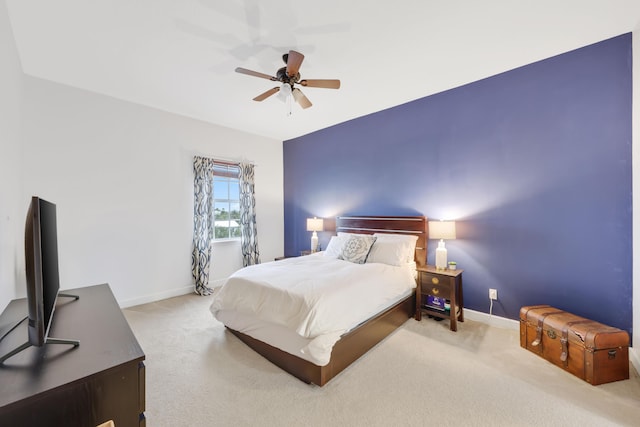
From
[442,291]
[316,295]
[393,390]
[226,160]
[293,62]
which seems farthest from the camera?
[226,160]

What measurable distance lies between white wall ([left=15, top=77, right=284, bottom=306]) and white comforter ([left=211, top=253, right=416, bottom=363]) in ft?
5.47

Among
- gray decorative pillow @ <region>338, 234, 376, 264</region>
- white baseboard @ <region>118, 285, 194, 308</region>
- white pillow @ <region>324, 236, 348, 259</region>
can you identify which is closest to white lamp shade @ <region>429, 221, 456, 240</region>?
gray decorative pillow @ <region>338, 234, 376, 264</region>

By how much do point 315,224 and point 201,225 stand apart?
1.85 metres

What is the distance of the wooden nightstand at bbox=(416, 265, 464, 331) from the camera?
9.37 ft

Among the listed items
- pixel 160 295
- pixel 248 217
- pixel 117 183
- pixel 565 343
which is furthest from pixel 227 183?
pixel 565 343

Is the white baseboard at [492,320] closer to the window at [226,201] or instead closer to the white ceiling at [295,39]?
the white ceiling at [295,39]

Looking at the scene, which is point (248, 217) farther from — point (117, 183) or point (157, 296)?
point (117, 183)

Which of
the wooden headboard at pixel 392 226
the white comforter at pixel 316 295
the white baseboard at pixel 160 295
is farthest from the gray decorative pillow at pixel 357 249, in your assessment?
the white baseboard at pixel 160 295

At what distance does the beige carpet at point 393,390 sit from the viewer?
169 cm

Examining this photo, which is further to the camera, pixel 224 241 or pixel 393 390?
pixel 224 241

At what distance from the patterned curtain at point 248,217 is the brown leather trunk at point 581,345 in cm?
395

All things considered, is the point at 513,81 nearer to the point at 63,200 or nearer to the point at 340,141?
the point at 340,141

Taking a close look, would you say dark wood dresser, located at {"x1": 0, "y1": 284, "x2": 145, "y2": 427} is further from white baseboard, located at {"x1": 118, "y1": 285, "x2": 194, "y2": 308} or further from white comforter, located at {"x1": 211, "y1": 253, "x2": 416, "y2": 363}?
white baseboard, located at {"x1": 118, "y1": 285, "x2": 194, "y2": 308}

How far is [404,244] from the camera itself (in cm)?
326
